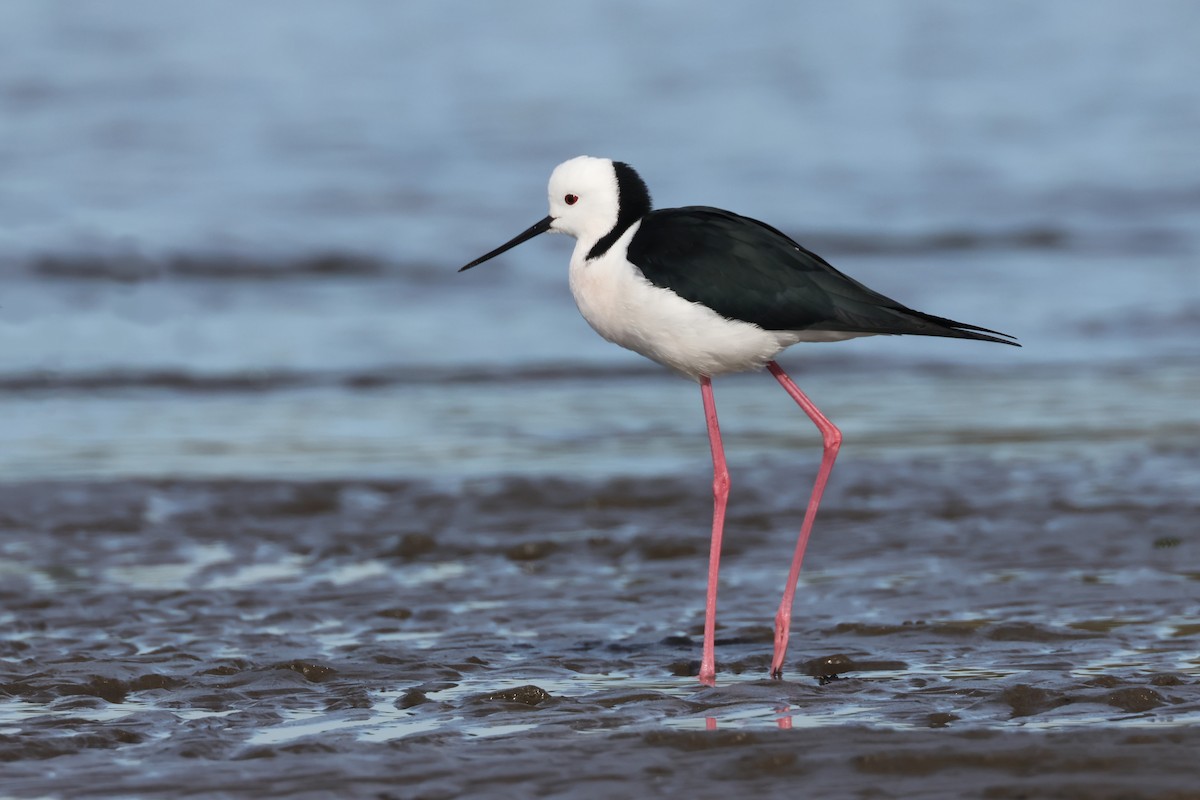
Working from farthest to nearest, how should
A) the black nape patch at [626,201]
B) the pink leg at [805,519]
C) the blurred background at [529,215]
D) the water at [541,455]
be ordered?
the blurred background at [529,215]
the black nape patch at [626,201]
the pink leg at [805,519]
the water at [541,455]

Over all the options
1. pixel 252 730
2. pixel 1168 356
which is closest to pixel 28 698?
pixel 252 730

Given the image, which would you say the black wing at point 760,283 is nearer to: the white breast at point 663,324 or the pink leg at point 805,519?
the white breast at point 663,324

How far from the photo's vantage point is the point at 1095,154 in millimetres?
23375

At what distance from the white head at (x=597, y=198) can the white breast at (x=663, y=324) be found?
11 centimetres

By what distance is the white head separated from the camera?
6.03 m

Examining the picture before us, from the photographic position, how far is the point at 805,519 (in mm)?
6168

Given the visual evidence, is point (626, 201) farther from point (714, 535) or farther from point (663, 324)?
point (714, 535)

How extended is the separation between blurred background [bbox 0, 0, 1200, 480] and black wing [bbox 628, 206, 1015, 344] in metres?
3.73

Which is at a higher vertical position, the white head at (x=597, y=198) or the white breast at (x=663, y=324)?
the white head at (x=597, y=198)

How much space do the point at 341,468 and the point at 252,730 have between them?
175 inches

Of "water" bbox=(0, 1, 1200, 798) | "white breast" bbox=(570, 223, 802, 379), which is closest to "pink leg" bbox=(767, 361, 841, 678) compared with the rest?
"water" bbox=(0, 1, 1200, 798)

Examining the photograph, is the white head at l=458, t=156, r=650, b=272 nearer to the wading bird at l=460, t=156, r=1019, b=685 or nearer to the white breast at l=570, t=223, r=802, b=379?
the wading bird at l=460, t=156, r=1019, b=685

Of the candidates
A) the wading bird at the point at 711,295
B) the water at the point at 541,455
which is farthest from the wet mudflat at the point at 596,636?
the wading bird at the point at 711,295

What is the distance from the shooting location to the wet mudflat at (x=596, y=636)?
15.1 feet
